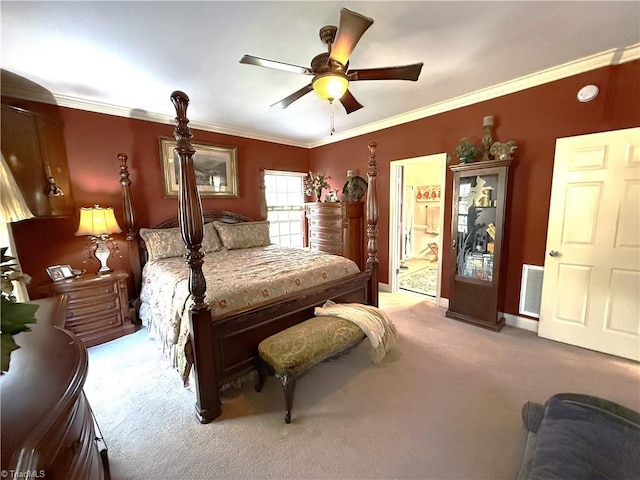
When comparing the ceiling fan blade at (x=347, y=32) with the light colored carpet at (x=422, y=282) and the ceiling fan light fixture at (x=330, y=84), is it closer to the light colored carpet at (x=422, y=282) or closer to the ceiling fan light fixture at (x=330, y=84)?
the ceiling fan light fixture at (x=330, y=84)

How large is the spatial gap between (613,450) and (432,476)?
0.81 meters

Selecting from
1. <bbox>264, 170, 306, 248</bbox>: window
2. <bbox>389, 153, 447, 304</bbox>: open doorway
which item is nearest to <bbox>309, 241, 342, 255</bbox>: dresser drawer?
Answer: <bbox>264, 170, 306, 248</bbox>: window

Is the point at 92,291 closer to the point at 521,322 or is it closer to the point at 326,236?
the point at 326,236

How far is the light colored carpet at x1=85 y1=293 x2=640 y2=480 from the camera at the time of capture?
58.7 inches

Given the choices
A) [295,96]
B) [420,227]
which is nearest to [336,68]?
[295,96]

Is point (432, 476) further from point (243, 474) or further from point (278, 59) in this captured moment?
point (278, 59)

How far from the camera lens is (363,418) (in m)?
1.80

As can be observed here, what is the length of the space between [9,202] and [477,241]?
4298 millimetres

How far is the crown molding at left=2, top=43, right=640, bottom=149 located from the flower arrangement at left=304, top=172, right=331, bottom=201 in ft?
3.02

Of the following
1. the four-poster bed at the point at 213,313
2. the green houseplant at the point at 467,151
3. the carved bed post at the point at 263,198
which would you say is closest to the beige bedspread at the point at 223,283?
the four-poster bed at the point at 213,313

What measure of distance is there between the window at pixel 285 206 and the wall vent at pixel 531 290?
362cm

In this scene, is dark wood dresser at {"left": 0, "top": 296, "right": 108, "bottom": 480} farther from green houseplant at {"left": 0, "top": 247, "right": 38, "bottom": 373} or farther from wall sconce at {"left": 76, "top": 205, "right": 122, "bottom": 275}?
wall sconce at {"left": 76, "top": 205, "right": 122, "bottom": 275}

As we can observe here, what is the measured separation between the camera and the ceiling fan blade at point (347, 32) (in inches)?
53.9

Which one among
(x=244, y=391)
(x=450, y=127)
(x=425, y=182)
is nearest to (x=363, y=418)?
(x=244, y=391)
